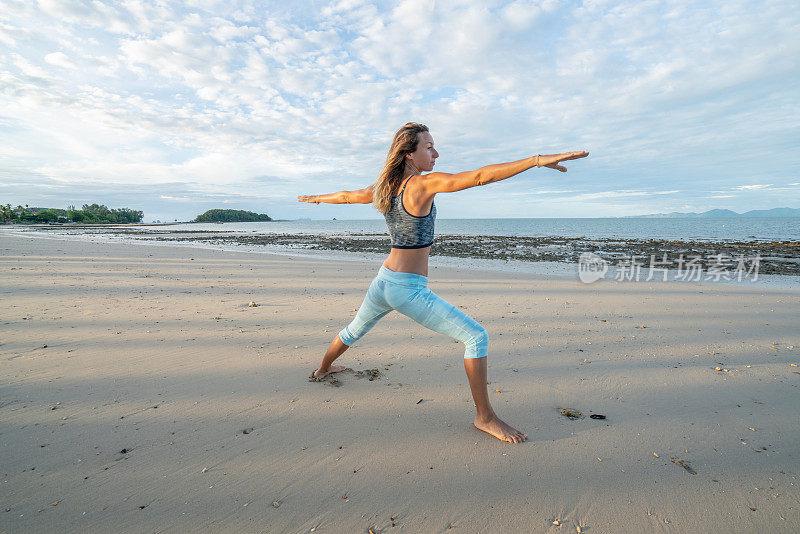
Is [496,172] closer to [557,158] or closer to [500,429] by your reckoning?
[557,158]

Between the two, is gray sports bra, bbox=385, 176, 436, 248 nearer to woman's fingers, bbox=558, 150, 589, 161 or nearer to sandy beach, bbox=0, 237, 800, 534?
woman's fingers, bbox=558, 150, 589, 161

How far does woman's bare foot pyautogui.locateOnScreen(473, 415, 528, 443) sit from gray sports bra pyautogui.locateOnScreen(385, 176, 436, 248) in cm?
139

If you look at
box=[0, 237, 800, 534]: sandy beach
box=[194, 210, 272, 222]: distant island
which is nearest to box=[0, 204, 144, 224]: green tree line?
box=[194, 210, 272, 222]: distant island

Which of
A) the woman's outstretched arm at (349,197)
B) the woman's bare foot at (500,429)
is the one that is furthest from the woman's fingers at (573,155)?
the woman's bare foot at (500,429)

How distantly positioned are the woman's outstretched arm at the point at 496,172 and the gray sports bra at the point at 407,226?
0.31m

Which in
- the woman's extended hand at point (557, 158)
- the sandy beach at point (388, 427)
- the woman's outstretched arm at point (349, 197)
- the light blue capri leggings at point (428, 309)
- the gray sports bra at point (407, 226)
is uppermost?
the woman's extended hand at point (557, 158)

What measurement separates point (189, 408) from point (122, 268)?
10685mm

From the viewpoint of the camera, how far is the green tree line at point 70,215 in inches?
3438

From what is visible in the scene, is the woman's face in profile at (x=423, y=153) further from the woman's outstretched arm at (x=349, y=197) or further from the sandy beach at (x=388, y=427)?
the sandy beach at (x=388, y=427)

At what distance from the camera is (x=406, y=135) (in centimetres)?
251

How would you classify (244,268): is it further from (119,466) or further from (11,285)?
(119,466)

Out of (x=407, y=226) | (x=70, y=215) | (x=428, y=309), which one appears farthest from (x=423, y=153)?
(x=70, y=215)

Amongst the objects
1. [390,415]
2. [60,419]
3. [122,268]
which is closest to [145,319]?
[60,419]

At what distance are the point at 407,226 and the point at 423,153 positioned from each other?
20.2 inches
